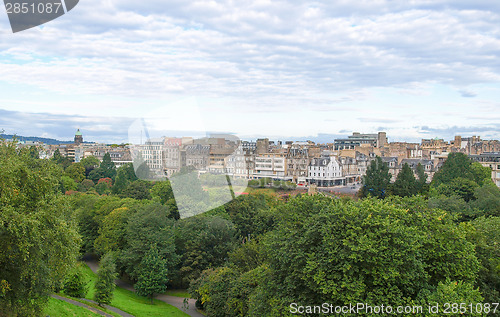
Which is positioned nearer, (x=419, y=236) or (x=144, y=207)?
(x=419, y=236)

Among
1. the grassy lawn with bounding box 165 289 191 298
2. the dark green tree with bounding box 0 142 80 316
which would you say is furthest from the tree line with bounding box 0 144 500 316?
the grassy lawn with bounding box 165 289 191 298

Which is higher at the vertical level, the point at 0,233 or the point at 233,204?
the point at 0,233

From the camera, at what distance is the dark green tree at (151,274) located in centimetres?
2950

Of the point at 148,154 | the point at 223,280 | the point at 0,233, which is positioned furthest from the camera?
the point at 148,154

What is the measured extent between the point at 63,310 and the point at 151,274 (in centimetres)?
1100

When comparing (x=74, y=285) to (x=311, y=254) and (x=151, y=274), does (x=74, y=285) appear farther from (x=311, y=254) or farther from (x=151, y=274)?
(x=311, y=254)

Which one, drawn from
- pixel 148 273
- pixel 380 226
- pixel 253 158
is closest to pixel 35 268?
pixel 380 226

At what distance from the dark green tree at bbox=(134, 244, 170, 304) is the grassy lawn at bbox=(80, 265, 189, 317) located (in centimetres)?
79

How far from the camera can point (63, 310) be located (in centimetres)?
1873

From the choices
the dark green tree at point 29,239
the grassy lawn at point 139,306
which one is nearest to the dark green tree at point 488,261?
the dark green tree at point 29,239

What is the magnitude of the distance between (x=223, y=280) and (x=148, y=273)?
764 centimetres

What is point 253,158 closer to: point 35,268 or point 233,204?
point 233,204

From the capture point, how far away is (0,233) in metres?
12.4

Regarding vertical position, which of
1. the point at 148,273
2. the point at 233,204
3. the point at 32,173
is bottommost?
the point at 148,273
